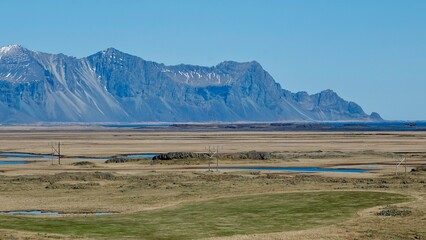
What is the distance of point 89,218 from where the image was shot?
151 feet

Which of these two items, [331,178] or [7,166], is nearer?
[331,178]

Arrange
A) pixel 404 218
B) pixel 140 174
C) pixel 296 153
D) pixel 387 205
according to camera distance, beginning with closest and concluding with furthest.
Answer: pixel 404 218 → pixel 387 205 → pixel 140 174 → pixel 296 153

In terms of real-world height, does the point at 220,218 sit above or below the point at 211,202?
below

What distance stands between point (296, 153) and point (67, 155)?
33979 millimetres

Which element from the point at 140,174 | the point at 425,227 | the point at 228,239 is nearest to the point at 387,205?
the point at 425,227

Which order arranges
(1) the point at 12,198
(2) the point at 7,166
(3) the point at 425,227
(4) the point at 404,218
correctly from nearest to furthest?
(3) the point at 425,227
(4) the point at 404,218
(1) the point at 12,198
(2) the point at 7,166

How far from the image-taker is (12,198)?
190 feet

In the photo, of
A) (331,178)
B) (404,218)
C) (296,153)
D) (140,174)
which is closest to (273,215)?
(404,218)

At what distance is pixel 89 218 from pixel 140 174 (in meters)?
34.4

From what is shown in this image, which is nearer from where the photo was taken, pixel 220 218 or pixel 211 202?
pixel 220 218

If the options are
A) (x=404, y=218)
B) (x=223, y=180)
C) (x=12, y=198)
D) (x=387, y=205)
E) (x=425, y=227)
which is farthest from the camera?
(x=223, y=180)

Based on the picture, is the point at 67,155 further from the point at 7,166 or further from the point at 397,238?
the point at 397,238

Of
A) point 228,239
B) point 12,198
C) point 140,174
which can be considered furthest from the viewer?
point 140,174

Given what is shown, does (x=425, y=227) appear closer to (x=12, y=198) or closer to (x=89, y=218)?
(x=89, y=218)
